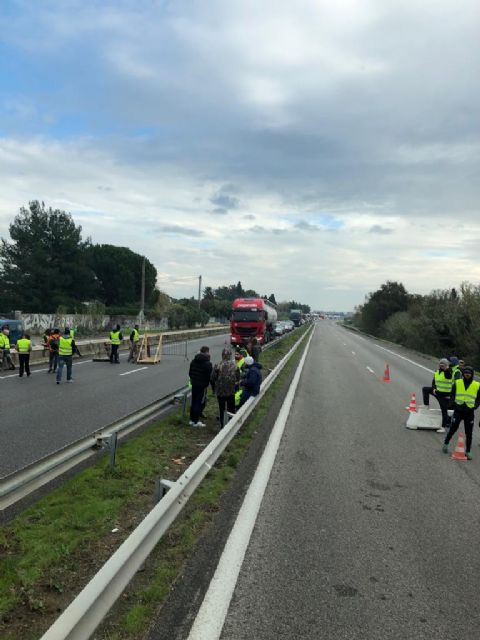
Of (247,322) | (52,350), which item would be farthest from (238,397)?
(247,322)

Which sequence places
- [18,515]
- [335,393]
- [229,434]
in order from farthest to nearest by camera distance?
[335,393] → [229,434] → [18,515]

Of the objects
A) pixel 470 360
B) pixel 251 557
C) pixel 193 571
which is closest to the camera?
pixel 193 571

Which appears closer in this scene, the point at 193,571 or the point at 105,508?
the point at 193,571

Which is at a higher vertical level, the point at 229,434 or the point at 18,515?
the point at 229,434

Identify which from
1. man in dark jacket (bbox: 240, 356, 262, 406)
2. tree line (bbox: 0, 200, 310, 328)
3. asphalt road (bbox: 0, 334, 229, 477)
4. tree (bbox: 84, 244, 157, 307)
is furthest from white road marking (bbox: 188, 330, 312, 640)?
tree (bbox: 84, 244, 157, 307)

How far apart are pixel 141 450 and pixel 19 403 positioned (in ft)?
19.3

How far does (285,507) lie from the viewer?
6215 millimetres

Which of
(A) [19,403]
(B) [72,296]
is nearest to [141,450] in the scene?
(A) [19,403]

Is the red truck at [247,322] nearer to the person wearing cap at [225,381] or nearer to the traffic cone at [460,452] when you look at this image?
the person wearing cap at [225,381]

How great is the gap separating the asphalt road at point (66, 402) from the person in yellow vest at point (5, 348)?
2.86ft

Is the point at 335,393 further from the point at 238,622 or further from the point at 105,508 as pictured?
the point at 238,622

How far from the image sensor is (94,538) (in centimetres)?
512

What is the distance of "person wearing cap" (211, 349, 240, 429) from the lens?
1039cm

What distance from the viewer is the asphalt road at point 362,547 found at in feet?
12.7
